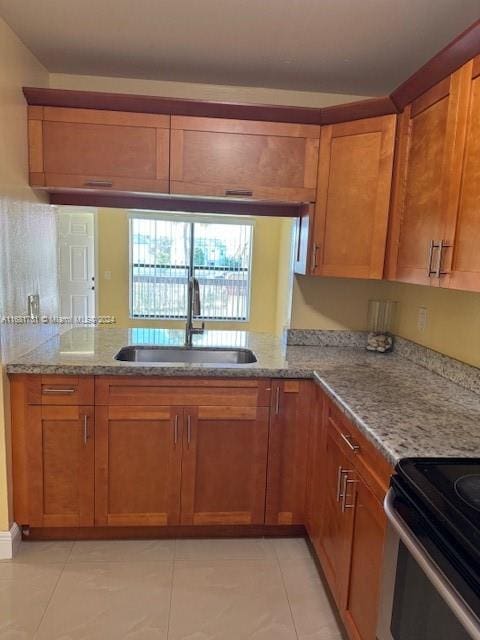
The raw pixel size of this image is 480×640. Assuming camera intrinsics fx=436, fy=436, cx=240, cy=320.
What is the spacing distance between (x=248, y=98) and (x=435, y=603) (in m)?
2.48

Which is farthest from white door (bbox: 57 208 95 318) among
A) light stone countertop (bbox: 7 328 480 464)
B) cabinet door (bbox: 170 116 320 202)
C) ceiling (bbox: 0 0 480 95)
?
cabinet door (bbox: 170 116 320 202)

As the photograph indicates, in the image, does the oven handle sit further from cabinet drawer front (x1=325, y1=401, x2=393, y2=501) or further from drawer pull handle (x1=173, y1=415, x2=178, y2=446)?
drawer pull handle (x1=173, y1=415, x2=178, y2=446)

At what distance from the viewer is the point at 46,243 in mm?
2414

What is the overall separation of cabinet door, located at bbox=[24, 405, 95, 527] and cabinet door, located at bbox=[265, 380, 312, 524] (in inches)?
34.0

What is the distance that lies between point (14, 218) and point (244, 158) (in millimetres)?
1154

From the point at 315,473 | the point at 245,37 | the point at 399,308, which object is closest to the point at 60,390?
the point at 315,473

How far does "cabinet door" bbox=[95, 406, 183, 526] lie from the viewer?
206cm

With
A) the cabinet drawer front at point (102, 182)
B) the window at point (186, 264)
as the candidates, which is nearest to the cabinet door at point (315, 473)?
the cabinet drawer front at point (102, 182)

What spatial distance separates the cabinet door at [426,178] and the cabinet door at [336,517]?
779 mm

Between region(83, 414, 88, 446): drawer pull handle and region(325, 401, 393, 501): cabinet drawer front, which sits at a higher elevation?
region(325, 401, 393, 501): cabinet drawer front

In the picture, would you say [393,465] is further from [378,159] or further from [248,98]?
[248,98]

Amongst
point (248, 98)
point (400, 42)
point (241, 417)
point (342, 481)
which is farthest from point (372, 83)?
point (342, 481)

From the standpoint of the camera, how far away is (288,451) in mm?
2152

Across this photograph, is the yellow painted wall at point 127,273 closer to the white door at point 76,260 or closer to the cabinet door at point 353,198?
the white door at point 76,260
